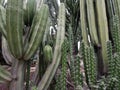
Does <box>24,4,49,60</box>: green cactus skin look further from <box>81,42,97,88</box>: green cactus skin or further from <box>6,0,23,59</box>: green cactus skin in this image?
<box>81,42,97,88</box>: green cactus skin

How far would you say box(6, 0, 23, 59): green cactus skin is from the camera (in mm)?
2594

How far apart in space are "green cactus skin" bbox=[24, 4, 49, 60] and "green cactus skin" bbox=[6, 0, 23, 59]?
0.16 metres

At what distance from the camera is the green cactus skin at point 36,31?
9.08ft

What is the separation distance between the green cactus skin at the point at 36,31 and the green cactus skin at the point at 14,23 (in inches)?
6.4

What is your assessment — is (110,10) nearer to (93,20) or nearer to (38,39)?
(93,20)

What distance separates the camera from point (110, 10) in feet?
10.8

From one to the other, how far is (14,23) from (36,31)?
0.32m


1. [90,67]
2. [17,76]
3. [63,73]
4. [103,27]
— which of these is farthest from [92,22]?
[17,76]

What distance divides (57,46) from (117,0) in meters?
1.07

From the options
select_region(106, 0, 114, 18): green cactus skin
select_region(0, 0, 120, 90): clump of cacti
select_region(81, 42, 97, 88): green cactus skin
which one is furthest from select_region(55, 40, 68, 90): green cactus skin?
select_region(106, 0, 114, 18): green cactus skin

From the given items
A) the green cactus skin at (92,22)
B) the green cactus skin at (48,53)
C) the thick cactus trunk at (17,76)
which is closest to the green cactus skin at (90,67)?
the green cactus skin at (92,22)

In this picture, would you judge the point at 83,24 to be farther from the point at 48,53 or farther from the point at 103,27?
the point at 48,53

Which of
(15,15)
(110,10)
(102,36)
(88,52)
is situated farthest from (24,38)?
(110,10)

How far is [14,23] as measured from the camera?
2.59 metres
